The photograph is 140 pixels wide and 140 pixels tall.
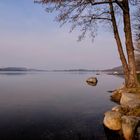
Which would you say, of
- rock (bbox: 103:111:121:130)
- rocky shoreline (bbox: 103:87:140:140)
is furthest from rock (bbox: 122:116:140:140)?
rock (bbox: 103:111:121:130)

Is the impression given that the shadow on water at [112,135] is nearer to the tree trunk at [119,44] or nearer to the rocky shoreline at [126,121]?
the rocky shoreline at [126,121]

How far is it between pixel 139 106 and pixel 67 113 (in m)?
5.61

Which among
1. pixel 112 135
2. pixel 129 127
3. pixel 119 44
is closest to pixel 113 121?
pixel 112 135

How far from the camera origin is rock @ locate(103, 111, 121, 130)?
11453 mm

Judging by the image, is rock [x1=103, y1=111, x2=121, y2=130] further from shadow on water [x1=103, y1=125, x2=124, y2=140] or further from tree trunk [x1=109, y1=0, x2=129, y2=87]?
tree trunk [x1=109, y1=0, x2=129, y2=87]

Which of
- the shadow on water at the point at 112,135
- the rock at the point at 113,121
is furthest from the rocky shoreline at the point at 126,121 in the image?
the shadow on water at the point at 112,135

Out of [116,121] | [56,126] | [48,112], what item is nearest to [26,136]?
[56,126]

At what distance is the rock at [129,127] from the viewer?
10.2m

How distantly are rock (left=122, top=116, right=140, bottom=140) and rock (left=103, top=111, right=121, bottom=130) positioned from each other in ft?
2.09

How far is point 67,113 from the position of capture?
54.3 feet

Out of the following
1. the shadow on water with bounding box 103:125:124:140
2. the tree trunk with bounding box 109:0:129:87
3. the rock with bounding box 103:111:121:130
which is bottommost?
the shadow on water with bounding box 103:125:124:140

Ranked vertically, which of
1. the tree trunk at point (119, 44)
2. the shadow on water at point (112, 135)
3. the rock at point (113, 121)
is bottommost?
the shadow on water at point (112, 135)

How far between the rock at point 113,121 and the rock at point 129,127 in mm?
638

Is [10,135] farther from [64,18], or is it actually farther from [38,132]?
[64,18]
